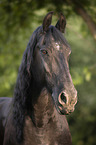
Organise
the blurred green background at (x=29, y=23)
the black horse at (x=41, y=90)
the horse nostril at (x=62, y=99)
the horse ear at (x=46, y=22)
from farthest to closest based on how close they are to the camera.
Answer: the blurred green background at (x=29, y=23)
the horse ear at (x=46, y=22)
the black horse at (x=41, y=90)
the horse nostril at (x=62, y=99)

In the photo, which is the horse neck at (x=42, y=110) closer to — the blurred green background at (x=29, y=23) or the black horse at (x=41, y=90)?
the black horse at (x=41, y=90)

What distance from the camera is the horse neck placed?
8.05 feet

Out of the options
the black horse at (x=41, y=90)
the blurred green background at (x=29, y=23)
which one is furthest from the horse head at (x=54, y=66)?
the blurred green background at (x=29, y=23)

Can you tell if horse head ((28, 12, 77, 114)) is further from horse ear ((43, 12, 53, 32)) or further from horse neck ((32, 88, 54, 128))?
horse neck ((32, 88, 54, 128))

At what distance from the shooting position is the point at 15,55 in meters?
6.96

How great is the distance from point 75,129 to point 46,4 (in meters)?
9.96

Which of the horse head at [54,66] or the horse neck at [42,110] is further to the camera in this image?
the horse neck at [42,110]

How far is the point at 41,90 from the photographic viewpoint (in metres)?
2.40

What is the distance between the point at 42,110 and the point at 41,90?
0.79ft

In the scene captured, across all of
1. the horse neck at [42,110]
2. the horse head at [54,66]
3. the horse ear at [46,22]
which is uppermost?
the horse ear at [46,22]

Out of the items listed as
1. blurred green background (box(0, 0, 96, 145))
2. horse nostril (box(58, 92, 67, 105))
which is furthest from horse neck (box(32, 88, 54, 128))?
blurred green background (box(0, 0, 96, 145))

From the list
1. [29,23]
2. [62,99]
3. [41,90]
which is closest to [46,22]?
[41,90]

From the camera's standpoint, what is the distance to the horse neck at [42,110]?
2455 millimetres

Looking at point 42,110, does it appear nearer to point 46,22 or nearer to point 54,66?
point 54,66
